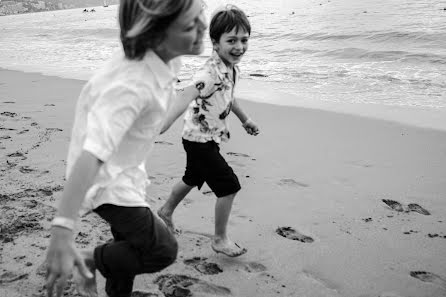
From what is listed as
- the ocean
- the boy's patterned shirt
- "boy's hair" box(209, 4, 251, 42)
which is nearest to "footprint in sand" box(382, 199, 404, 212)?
the boy's patterned shirt

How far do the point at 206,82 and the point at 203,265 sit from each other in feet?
3.55

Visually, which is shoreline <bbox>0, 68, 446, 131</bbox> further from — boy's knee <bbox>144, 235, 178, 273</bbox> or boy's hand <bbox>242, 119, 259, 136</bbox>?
boy's knee <bbox>144, 235, 178, 273</bbox>

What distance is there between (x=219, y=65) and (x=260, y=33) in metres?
16.4

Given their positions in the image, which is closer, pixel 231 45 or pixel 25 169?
pixel 231 45

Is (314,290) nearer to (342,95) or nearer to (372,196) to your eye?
(372,196)

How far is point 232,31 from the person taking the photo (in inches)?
109

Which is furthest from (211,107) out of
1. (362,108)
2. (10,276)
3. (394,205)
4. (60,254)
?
(362,108)

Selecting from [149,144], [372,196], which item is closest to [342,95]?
[372,196]

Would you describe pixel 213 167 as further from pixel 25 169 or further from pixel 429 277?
pixel 25 169

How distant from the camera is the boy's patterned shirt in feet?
8.95

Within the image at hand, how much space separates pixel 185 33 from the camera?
5.04ft

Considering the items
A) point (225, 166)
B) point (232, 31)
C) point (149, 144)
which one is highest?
point (232, 31)

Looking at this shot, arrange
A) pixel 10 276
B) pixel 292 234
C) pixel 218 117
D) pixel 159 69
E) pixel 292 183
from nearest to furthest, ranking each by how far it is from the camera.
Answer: pixel 159 69 < pixel 10 276 < pixel 218 117 < pixel 292 234 < pixel 292 183

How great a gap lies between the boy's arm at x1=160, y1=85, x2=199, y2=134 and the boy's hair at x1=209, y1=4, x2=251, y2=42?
41 cm
